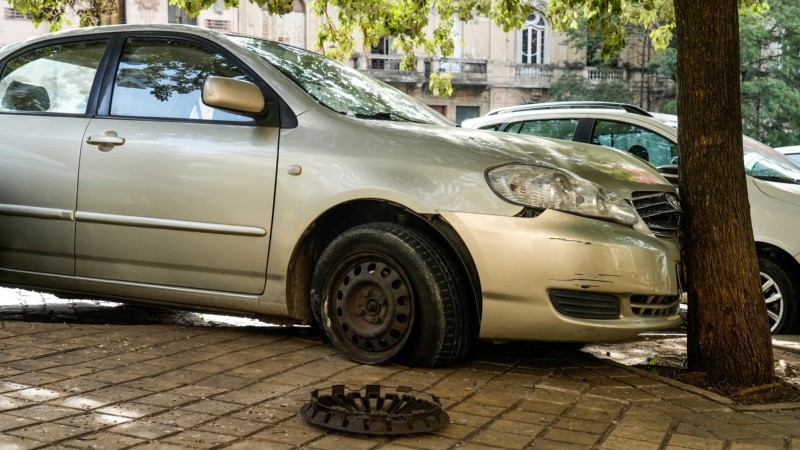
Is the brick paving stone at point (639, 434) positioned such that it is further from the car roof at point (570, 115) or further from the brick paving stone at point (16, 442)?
the car roof at point (570, 115)

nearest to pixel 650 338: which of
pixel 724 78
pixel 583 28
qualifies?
pixel 724 78

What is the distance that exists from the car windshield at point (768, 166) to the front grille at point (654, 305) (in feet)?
10.9

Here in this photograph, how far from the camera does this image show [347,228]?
17.8 ft

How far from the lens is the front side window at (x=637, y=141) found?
28.2 feet

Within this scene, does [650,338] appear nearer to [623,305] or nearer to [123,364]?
[623,305]

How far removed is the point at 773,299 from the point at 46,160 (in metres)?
5.05

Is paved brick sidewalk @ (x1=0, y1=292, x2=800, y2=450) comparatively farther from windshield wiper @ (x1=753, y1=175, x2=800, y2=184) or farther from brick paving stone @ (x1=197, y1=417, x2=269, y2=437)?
windshield wiper @ (x1=753, y1=175, x2=800, y2=184)

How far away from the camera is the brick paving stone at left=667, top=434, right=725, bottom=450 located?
4070mm

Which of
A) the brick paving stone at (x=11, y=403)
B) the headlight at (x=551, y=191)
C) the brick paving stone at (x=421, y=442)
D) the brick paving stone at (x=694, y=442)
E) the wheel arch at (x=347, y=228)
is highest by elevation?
the headlight at (x=551, y=191)

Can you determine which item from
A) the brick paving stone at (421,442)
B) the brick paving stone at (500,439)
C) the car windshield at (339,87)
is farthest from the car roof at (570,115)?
the brick paving stone at (421,442)

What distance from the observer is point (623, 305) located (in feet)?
16.3

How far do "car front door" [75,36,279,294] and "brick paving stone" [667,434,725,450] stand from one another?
2.16m

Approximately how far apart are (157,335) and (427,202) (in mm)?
1615

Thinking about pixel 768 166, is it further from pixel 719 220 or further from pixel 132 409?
pixel 132 409
